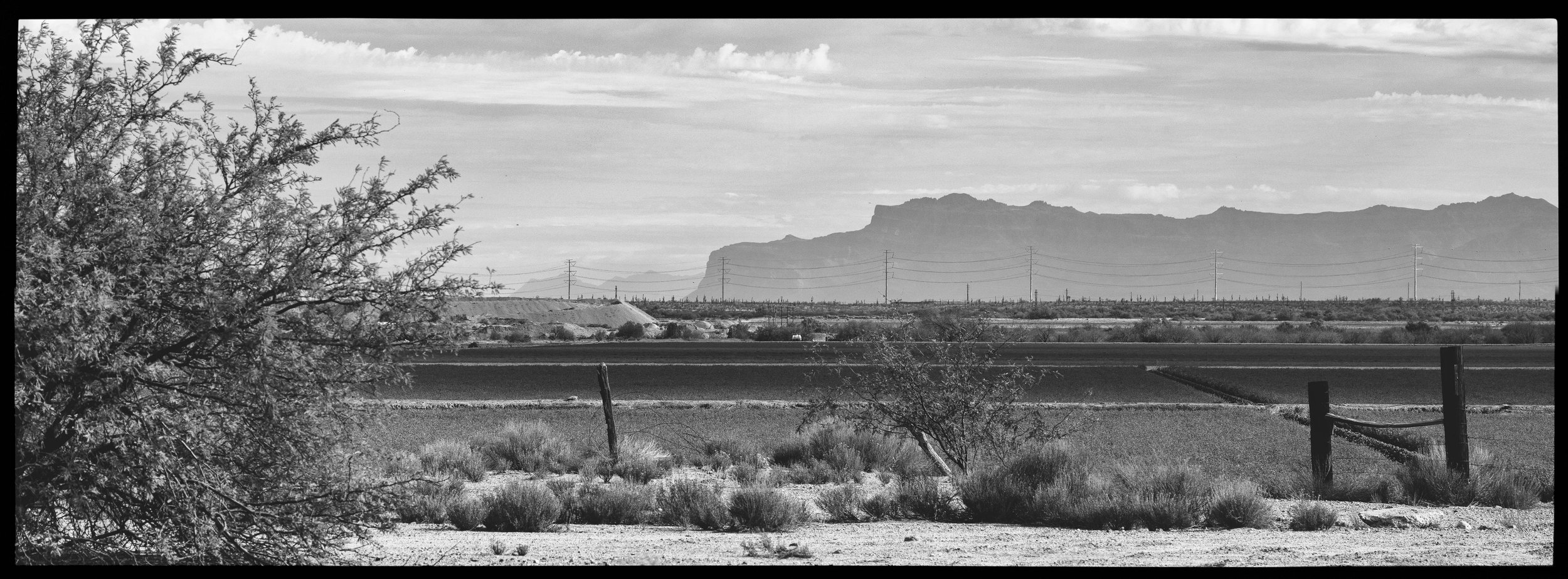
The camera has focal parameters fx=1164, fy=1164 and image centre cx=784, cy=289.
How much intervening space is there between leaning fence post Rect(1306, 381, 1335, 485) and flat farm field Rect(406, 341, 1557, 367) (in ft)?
61.6

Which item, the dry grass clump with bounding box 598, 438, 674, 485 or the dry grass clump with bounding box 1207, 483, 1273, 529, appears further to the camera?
the dry grass clump with bounding box 598, 438, 674, 485

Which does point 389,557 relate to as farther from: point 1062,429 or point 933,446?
point 1062,429

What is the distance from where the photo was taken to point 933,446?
15.9m

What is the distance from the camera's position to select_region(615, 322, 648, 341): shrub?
57069 millimetres

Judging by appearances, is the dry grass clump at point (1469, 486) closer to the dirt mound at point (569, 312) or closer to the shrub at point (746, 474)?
the shrub at point (746, 474)

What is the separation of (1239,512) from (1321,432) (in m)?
2.61

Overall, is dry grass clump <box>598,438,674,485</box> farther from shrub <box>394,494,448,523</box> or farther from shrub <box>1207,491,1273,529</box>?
shrub <box>1207,491,1273,529</box>

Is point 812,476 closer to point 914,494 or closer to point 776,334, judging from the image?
point 914,494

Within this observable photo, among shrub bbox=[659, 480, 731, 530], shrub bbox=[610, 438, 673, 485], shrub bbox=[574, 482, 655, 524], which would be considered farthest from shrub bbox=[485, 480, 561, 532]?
shrub bbox=[610, 438, 673, 485]

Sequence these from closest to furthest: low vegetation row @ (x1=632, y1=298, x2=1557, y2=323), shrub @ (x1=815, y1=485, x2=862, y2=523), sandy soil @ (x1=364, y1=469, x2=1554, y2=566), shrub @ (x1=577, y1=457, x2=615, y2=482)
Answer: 1. sandy soil @ (x1=364, y1=469, x2=1554, y2=566)
2. shrub @ (x1=815, y1=485, x2=862, y2=523)
3. shrub @ (x1=577, y1=457, x2=615, y2=482)
4. low vegetation row @ (x1=632, y1=298, x2=1557, y2=323)

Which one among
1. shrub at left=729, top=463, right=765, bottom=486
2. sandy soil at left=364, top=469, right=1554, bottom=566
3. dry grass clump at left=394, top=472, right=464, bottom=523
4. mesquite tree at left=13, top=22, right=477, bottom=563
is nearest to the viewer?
mesquite tree at left=13, top=22, right=477, bottom=563

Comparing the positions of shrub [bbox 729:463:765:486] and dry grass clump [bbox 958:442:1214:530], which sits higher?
dry grass clump [bbox 958:442:1214:530]
